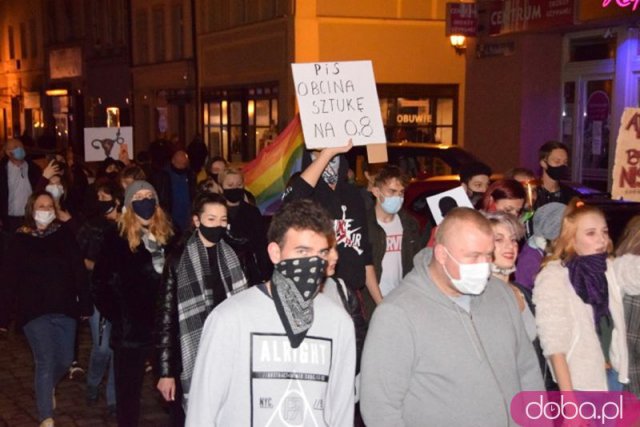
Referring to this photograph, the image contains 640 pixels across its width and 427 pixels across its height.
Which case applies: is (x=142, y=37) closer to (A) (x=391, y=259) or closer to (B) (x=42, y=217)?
(B) (x=42, y=217)

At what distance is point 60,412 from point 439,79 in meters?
18.9

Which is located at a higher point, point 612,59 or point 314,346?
point 612,59

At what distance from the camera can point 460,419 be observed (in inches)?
159

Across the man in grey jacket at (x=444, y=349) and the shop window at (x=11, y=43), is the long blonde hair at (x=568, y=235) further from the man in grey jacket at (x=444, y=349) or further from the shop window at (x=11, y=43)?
the shop window at (x=11, y=43)

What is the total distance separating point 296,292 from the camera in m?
3.86

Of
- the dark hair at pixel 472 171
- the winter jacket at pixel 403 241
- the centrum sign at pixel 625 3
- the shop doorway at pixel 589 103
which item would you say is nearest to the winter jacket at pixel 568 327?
the winter jacket at pixel 403 241

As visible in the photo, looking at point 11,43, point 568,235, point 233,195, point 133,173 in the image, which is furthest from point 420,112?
point 11,43

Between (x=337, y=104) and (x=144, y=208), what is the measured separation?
1545 millimetres

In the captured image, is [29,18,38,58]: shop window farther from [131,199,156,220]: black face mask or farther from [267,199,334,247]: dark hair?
[267,199,334,247]: dark hair

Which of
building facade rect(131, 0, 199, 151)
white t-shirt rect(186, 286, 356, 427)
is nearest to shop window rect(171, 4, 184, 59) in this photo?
building facade rect(131, 0, 199, 151)

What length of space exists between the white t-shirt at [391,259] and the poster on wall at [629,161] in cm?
182

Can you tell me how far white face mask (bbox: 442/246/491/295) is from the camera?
4098 millimetres

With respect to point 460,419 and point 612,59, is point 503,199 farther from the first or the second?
point 612,59

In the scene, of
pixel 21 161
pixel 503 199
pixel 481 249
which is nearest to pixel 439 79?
pixel 21 161
